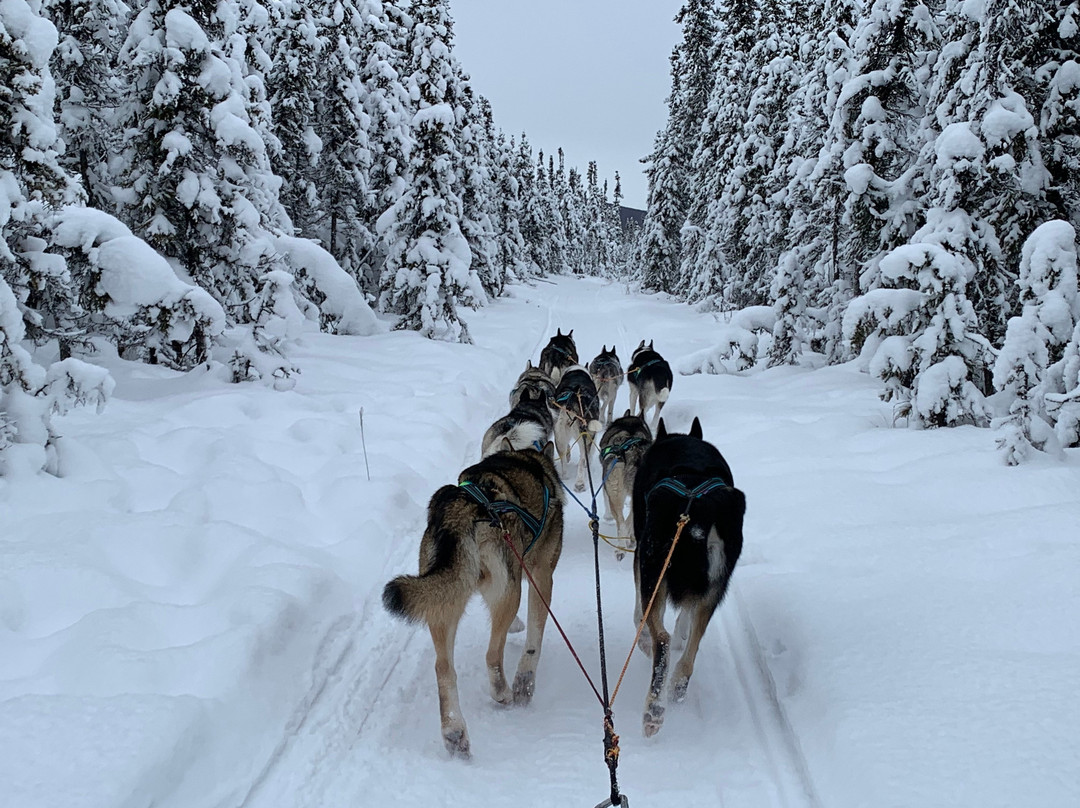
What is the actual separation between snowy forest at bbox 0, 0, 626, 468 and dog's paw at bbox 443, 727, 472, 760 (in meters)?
4.40

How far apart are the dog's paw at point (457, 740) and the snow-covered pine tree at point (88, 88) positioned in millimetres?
10518

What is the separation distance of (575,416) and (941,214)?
5571 mm

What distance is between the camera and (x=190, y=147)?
33.5 ft

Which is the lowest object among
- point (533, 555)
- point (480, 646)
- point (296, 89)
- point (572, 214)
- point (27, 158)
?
point (480, 646)

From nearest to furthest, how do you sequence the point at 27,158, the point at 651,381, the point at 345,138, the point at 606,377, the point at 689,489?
the point at 689,489 < the point at 27,158 < the point at 651,381 < the point at 606,377 < the point at 345,138

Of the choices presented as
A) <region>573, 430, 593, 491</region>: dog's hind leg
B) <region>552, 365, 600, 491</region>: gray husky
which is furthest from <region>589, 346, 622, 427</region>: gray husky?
<region>573, 430, 593, 491</region>: dog's hind leg

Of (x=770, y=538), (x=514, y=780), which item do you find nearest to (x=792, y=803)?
(x=514, y=780)

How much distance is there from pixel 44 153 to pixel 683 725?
7043 mm

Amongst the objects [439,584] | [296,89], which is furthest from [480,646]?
[296,89]

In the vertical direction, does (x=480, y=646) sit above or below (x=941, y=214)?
below

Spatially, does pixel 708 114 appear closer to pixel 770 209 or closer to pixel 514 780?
pixel 770 209

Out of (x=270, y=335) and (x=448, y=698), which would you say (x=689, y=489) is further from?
(x=270, y=335)

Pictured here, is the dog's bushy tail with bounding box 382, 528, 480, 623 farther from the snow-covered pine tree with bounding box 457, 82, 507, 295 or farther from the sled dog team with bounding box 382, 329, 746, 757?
the snow-covered pine tree with bounding box 457, 82, 507, 295

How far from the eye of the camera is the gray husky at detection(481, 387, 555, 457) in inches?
214
